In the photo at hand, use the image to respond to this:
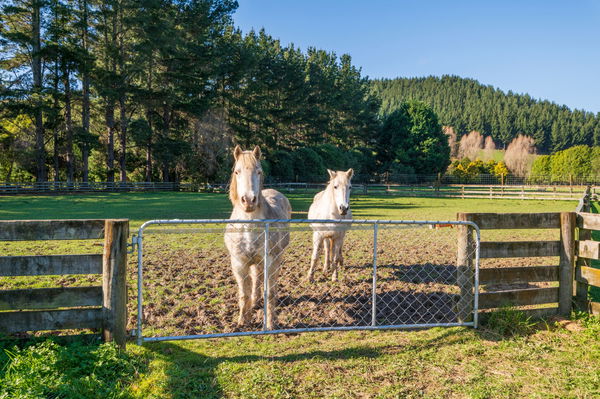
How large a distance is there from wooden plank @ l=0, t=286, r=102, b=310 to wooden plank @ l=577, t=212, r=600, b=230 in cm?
619

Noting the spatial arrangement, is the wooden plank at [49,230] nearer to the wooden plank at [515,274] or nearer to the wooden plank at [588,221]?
the wooden plank at [515,274]

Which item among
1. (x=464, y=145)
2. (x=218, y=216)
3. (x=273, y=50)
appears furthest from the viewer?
(x=464, y=145)

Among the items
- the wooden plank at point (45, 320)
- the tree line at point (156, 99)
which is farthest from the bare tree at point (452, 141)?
the wooden plank at point (45, 320)

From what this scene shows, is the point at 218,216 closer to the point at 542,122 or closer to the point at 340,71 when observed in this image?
the point at 340,71

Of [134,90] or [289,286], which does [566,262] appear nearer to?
[289,286]

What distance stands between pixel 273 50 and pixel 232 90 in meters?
13.0

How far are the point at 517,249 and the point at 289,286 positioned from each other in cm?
368

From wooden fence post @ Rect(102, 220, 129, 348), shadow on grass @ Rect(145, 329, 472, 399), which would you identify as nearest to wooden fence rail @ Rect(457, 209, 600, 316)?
shadow on grass @ Rect(145, 329, 472, 399)

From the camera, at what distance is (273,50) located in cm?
5381

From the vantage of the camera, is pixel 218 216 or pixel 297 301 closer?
pixel 297 301

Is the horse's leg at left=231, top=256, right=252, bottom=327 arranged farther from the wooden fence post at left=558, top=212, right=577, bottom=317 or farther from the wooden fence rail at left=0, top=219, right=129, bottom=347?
the wooden fence post at left=558, top=212, right=577, bottom=317

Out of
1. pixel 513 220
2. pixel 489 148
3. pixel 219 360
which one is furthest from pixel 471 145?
pixel 219 360

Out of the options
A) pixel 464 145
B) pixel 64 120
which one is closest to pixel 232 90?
pixel 64 120

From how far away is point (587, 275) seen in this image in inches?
197
